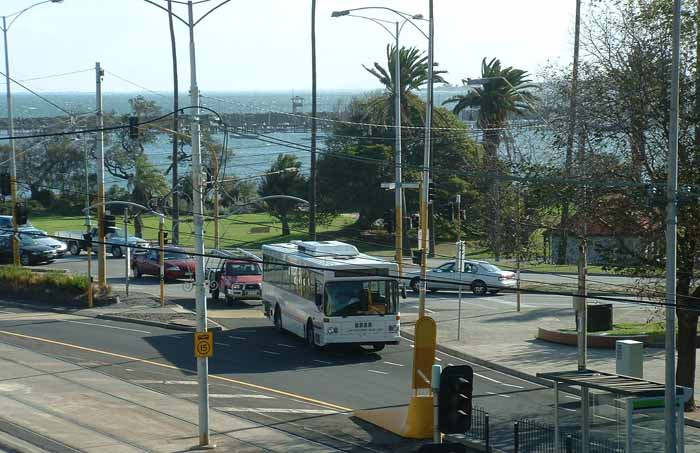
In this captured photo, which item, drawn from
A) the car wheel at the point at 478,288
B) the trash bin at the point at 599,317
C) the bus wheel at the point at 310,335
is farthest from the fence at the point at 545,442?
the car wheel at the point at 478,288

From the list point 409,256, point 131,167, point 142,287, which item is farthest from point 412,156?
point 131,167

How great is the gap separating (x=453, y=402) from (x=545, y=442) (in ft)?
25.0

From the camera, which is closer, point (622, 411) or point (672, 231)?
point (672, 231)

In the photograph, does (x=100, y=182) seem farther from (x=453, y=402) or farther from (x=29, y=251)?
(x=453, y=402)

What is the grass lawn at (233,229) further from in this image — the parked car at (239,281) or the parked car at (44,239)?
the parked car at (239,281)

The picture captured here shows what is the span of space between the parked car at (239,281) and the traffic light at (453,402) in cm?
2887

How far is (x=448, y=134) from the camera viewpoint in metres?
70.2

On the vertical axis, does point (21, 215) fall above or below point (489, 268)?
above

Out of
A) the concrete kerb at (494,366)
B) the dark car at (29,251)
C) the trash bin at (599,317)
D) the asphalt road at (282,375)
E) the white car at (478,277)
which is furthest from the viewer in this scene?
the dark car at (29,251)

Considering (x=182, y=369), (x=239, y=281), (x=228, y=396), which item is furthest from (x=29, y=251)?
(x=228, y=396)

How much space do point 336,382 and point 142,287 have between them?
75.2ft

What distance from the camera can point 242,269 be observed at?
141ft

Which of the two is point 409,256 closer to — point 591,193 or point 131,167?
point 591,193

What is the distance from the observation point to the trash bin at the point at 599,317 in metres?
34.2
